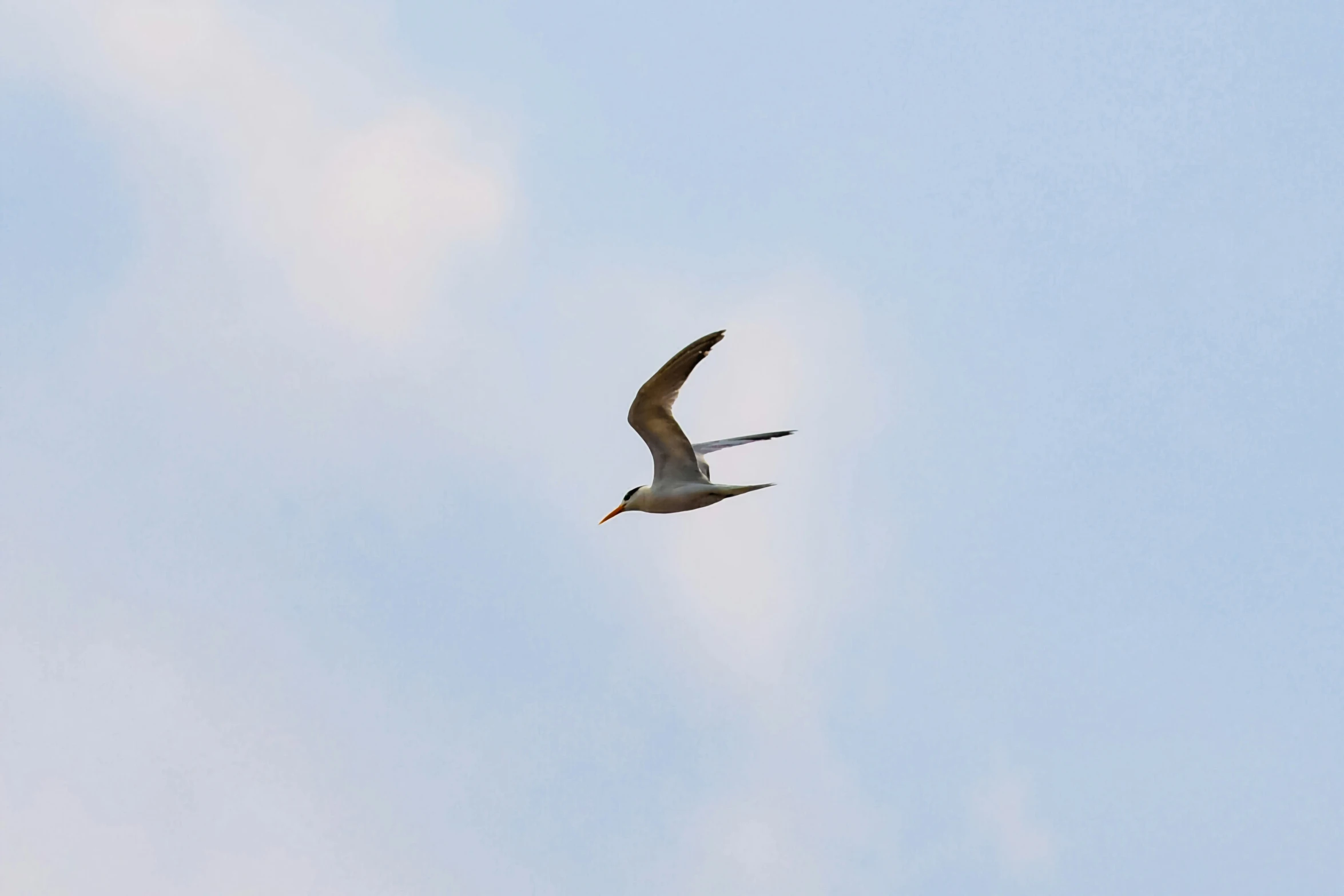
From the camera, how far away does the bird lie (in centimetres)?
2369

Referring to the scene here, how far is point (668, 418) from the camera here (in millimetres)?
24656

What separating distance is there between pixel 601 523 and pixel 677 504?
6.08 feet

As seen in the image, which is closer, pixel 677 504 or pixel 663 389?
pixel 663 389

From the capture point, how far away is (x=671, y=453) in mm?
25625

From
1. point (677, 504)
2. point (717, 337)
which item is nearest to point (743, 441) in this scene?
point (677, 504)

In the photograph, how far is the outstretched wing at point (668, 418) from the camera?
76.8 ft

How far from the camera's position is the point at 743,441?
91.8 feet

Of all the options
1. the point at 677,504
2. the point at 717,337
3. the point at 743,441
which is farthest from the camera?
the point at 743,441

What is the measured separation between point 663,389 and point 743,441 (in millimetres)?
4085

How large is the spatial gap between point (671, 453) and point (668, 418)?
111 cm

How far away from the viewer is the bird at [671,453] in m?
23.7

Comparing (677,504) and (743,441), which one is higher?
(743,441)

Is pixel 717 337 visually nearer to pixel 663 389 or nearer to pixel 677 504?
pixel 663 389

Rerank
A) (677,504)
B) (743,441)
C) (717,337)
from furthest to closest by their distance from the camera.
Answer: (743,441)
(677,504)
(717,337)
